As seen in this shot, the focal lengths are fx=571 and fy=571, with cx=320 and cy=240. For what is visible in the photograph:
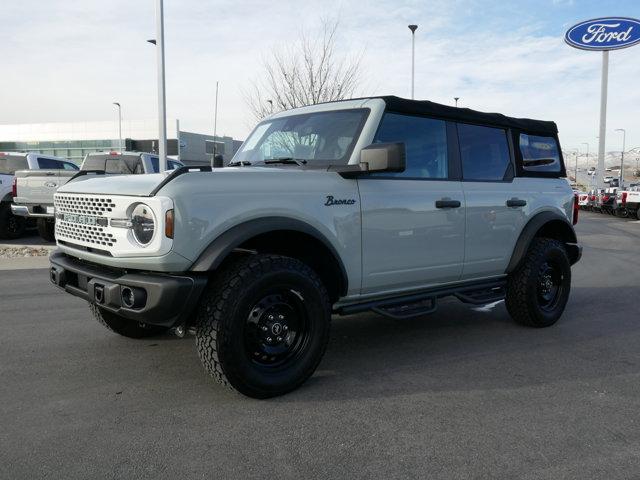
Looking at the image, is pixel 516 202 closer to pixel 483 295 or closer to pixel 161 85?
pixel 483 295

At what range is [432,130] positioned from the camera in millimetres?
4570

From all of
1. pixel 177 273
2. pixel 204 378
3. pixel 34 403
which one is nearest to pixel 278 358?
pixel 204 378

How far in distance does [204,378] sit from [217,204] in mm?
1322

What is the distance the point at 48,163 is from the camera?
14.0 meters

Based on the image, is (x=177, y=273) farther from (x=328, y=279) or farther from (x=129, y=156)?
(x=129, y=156)

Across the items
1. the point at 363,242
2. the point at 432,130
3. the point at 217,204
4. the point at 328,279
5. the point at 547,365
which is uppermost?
the point at 432,130

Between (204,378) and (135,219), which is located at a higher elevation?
(135,219)

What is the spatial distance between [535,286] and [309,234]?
267 cm

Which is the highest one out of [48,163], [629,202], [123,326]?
[48,163]

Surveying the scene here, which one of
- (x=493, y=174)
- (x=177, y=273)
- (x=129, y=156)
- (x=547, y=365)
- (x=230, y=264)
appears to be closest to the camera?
(x=177, y=273)

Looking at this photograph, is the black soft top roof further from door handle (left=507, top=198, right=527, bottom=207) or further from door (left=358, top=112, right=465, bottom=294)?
door handle (left=507, top=198, right=527, bottom=207)

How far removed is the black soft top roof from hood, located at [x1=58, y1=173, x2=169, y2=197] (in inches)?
71.9

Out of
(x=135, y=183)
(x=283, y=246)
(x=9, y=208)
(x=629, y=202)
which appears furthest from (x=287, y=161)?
(x=629, y=202)

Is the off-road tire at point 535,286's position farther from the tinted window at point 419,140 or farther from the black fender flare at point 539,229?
the tinted window at point 419,140
